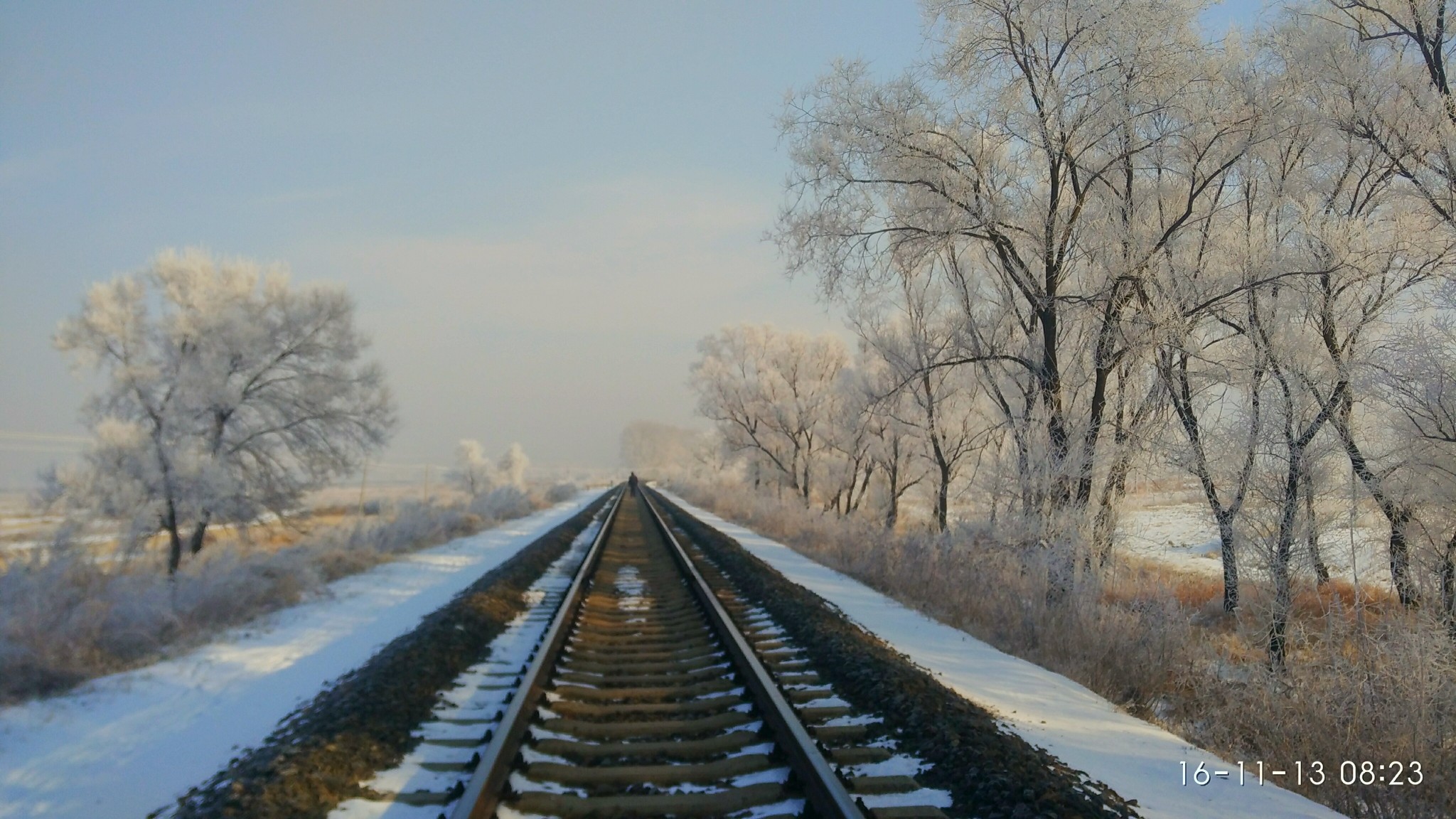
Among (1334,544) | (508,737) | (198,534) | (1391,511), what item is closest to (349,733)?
(508,737)

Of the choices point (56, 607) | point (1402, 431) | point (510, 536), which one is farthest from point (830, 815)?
point (510, 536)

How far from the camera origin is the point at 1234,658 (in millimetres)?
9320

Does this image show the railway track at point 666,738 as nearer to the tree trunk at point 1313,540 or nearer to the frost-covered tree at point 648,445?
the tree trunk at point 1313,540

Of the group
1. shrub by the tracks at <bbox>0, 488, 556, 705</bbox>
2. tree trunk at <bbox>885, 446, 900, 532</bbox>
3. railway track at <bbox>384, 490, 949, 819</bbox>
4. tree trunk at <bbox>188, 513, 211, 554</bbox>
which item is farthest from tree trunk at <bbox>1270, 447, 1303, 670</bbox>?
tree trunk at <bbox>188, 513, 211, 554</bbox>

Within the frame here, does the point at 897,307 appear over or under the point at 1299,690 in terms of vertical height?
over

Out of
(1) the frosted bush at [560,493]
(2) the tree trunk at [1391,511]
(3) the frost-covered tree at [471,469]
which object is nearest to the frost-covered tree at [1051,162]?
(2) the tree trunk at [1391,511]

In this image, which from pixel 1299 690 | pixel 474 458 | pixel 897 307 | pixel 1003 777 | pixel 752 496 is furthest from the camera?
pixel 474 458

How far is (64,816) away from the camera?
4.21 m

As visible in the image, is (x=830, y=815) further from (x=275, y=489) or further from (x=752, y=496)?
(x=752, y=496)

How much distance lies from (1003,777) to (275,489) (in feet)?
81.5

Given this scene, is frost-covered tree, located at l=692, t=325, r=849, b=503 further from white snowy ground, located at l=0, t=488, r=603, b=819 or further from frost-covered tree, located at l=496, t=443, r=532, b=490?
frost-covered tree, located at l=496, t=443, r=532, b=490

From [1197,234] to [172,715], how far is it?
14.1 meters

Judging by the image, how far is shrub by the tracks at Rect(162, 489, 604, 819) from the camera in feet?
12.6

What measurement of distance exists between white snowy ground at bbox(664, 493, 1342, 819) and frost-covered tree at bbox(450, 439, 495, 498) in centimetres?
7112
